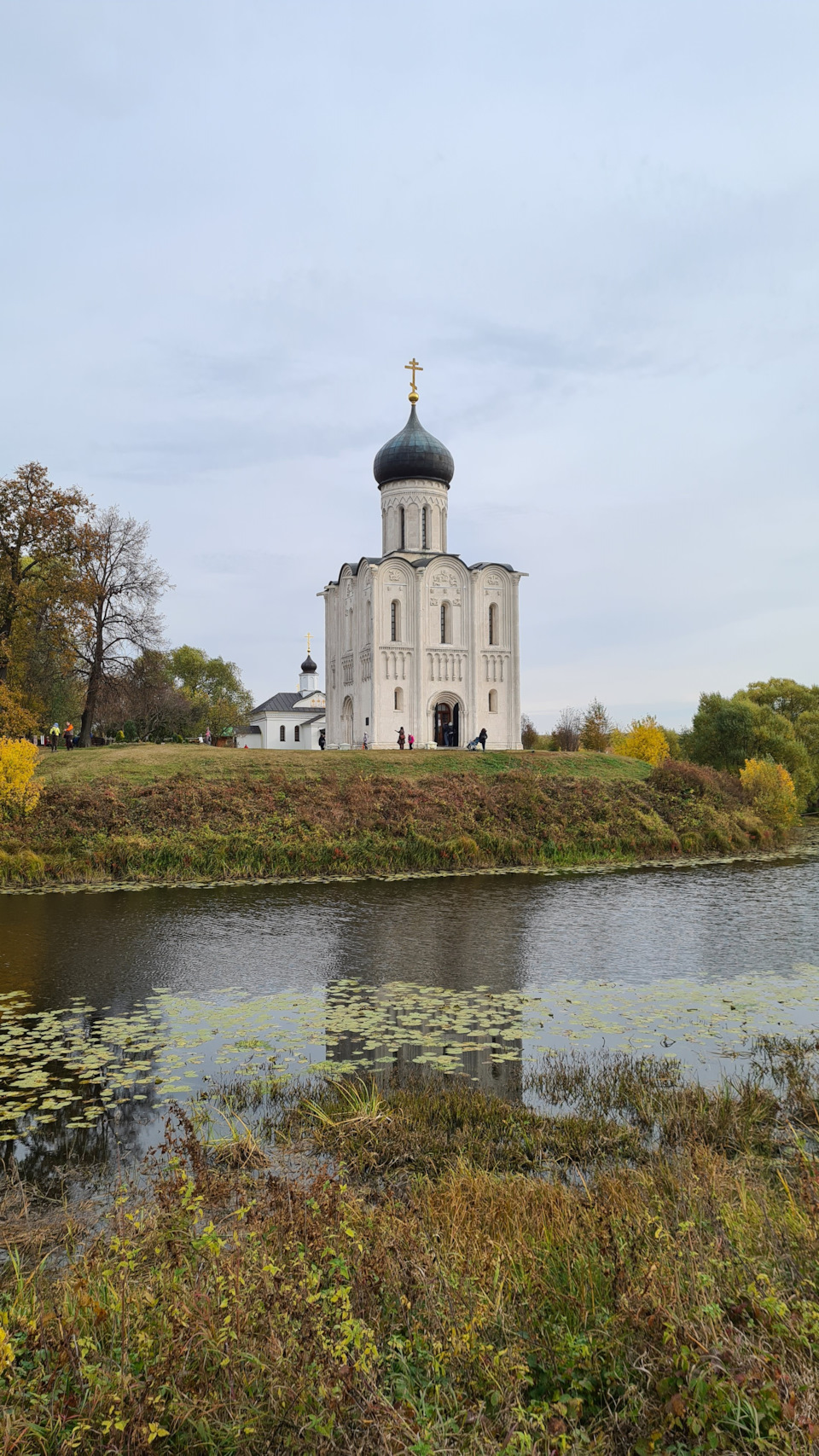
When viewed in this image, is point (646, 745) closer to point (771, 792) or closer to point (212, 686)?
point (771, 792)

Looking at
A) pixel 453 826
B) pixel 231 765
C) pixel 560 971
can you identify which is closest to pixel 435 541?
pixel 231 765

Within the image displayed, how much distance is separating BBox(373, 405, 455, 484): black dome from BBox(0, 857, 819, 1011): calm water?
29.0 metres

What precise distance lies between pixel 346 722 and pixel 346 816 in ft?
72.4

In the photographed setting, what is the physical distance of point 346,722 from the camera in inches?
1923

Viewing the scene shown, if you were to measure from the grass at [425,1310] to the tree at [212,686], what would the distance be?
6859 centimetres

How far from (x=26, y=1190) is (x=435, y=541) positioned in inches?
1671

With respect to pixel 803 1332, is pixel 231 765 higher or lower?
higher

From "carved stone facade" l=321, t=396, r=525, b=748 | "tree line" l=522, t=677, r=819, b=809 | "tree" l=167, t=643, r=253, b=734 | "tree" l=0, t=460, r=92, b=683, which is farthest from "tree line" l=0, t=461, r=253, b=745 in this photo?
"tree" l=167, t=643, r=253, b=734

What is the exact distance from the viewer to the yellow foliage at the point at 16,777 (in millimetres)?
24047

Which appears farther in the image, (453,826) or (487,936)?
(453,826)

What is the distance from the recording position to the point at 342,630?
49.5 meters

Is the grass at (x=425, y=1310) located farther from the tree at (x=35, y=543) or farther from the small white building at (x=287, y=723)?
the small white building at (x=287, y=723)

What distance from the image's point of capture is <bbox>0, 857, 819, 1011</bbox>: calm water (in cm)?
1228

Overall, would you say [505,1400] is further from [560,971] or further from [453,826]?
[453,826]
